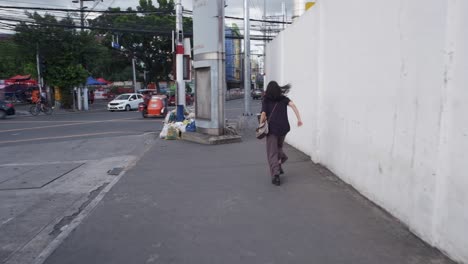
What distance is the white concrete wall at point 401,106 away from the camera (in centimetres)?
351

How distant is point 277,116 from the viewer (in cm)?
662

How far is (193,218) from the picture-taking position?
511 cm

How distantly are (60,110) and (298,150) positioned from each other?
28.1 m

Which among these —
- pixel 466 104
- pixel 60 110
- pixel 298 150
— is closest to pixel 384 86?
pixel 466 104

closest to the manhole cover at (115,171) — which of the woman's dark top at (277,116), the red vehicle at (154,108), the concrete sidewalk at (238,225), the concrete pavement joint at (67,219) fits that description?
the concrete sidewalk at (238,225)

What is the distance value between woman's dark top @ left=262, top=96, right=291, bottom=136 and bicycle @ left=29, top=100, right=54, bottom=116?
24.9 meters

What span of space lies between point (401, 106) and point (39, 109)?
27712mm

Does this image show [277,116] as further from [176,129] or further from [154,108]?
[154,108]

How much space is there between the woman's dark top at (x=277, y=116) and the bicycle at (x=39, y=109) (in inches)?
982

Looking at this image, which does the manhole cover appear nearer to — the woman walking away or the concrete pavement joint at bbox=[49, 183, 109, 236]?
the concrete pavement joint at bbox=[49, 183, 109, 236]

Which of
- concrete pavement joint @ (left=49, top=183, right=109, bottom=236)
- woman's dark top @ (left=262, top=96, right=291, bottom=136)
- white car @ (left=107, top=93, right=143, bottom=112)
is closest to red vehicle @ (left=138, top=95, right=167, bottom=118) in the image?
white car @ (left=107, top=93, right=143, bottom=112)

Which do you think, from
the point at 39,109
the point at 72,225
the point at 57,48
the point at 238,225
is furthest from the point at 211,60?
the point at 57,48

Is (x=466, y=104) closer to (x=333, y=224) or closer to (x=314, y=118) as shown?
(x=333, y=224)

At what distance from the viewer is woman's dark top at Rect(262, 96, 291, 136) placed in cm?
659
